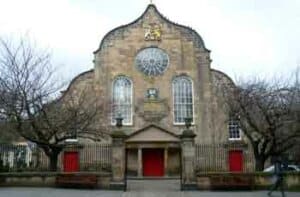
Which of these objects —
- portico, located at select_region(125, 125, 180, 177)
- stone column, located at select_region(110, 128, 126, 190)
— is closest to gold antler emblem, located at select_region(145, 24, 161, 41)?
portico, located at select_region(125, 125, 180, 177)

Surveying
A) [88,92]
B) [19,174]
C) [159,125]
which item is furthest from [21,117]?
[159,125]

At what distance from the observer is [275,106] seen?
3231 cm

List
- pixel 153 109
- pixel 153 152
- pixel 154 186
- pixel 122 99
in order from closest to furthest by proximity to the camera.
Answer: pixel 154 186, pixel 153 152, pixel 153 109, pixel 122 99

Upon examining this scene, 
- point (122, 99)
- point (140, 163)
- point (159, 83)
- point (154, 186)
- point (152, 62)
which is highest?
point (152, 62)

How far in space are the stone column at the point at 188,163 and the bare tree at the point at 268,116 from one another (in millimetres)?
6696

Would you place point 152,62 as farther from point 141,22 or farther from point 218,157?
point 218,157

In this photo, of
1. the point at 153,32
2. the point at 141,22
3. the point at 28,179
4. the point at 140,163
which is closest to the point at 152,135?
the point at 140,163

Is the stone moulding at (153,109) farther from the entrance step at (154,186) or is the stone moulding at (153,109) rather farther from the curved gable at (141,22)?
the entrance step at (154,186)

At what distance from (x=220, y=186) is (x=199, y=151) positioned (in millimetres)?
18075

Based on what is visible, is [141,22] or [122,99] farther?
[141,22]

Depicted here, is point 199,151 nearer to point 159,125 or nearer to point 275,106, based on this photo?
point 159,125

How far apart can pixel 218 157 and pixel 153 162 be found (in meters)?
5.40

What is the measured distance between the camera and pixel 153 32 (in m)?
47.8

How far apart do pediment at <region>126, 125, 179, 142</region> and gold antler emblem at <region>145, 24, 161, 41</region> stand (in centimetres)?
834
